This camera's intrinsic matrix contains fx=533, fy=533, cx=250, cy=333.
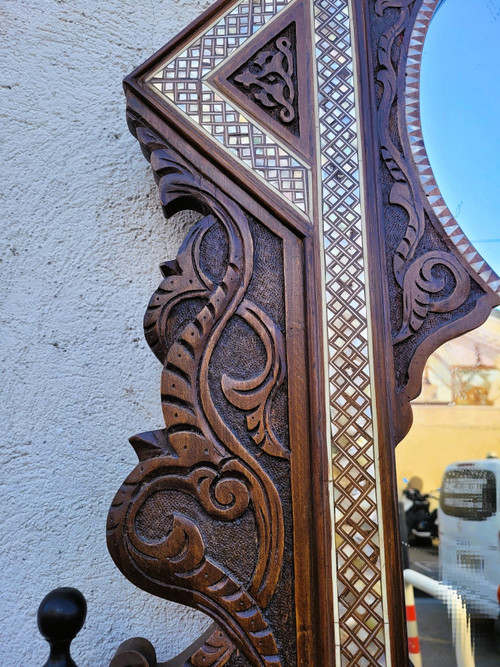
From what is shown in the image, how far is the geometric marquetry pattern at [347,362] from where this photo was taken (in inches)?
22.2

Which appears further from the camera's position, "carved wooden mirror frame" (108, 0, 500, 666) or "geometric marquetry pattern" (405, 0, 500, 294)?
"geometric marquetry pattern" (405, 0, 500, 294)

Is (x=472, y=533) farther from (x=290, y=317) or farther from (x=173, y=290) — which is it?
(x=173, y=290)

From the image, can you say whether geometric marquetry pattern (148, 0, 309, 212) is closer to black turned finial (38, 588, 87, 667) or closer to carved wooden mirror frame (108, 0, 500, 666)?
carved wooden mirror frame (108, 0, 500, 666)

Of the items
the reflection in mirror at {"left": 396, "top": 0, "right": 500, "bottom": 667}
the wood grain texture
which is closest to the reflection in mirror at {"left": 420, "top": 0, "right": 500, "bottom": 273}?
the reflection in mirror at {"left": 396, "top": 0, "right": 500, "bottom": 667}

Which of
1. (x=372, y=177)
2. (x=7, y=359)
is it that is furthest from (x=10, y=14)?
(x=372, y=177)

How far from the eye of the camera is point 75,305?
2.73 ft

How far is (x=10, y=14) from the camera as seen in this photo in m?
0.95

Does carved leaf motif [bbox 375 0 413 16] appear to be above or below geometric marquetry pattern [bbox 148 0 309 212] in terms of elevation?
above

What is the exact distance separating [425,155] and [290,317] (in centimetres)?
30

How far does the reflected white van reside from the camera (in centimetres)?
61

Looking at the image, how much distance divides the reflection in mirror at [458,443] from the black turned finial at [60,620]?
1.19ft

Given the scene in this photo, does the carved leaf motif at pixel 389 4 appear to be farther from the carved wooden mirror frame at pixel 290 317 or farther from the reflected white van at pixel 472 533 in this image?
the reflected white van at pixel 472 533

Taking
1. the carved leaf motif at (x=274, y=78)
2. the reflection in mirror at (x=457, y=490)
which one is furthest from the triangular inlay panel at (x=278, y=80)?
the reflection in mirror at (x=457, y=490)

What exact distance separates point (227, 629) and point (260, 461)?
0.17m
